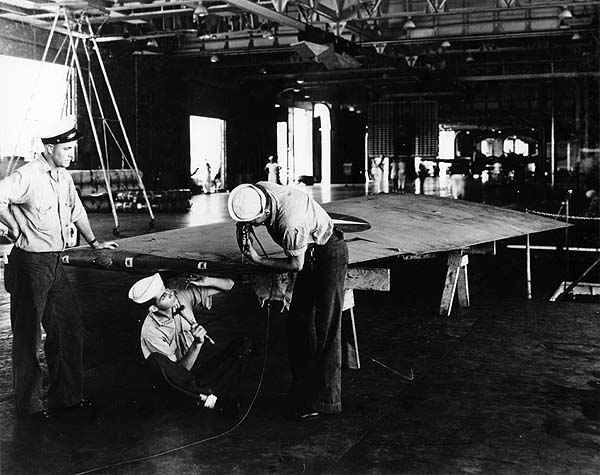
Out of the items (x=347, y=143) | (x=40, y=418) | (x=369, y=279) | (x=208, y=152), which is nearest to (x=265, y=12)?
(x=369, y=279)

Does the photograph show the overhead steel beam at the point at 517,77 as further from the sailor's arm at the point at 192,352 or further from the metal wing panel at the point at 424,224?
the sailor's arm at the point at 192,352

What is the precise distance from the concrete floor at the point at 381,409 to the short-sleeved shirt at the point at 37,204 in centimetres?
98

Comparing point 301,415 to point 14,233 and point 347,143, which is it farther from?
point 347,143

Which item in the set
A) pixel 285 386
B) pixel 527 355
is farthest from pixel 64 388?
pixel 527 355

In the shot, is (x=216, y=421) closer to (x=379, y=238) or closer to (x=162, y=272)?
(x=162, y=272)

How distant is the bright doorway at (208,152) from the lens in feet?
87.3

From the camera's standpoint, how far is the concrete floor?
3.31m

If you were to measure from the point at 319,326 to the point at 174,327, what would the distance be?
2.81ft

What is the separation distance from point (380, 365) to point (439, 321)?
1.54 metres

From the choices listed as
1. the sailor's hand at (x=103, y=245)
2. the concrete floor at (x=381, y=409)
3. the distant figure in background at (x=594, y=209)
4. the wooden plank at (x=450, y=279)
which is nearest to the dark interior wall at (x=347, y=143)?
the distant figure in background at (x=594, y=209)

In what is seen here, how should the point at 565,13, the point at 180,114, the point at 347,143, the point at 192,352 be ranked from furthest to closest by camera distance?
the point at 347,143
the point at 180,114
the point at 565,13
the point at 192,352

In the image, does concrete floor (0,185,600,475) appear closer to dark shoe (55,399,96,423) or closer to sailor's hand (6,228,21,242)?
dark shoe (55,399,96,423)

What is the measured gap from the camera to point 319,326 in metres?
3.89

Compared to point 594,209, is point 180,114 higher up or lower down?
higher up
